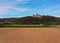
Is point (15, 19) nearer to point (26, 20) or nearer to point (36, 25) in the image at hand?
point (26, 20)

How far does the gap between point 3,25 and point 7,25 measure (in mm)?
999

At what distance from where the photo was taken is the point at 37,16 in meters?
26.5

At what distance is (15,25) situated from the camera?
2594cm

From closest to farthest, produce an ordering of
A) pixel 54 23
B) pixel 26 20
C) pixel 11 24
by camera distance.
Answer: pixel 26 20, pixel 11 24, pixel 54 23

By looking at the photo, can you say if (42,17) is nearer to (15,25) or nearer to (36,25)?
(36,25)

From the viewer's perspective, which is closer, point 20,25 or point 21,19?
point 21,19

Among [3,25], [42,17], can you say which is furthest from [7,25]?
[42,17]

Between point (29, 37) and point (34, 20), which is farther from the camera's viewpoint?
point (34, 20)

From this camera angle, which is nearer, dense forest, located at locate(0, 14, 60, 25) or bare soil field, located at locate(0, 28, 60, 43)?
bare soil field, located at locate(0, 28, 60, 43)

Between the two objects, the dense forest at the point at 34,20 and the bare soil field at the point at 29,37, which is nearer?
the bare soil field at the point at 29,37

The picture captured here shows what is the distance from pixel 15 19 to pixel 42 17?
5247mm

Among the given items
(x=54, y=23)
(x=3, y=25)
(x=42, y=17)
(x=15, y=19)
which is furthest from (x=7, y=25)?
(x=54, y=23)

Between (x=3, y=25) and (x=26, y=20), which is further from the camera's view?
(x=3, y=25)

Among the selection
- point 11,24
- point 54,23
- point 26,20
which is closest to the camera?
point 26,20
